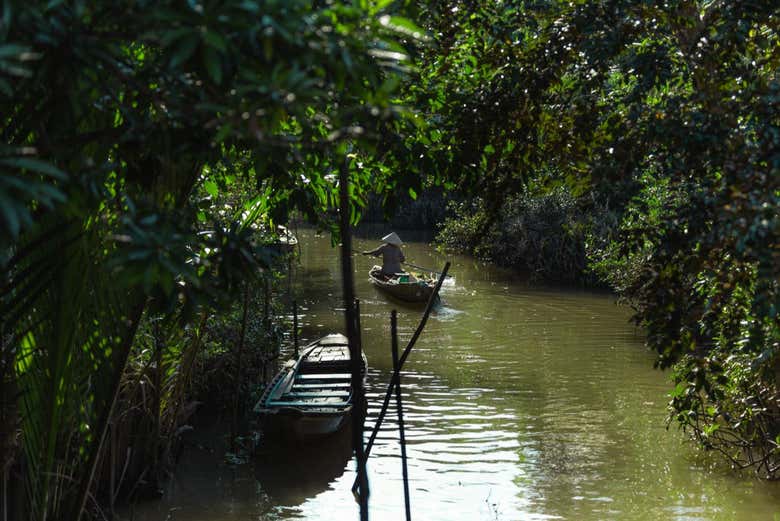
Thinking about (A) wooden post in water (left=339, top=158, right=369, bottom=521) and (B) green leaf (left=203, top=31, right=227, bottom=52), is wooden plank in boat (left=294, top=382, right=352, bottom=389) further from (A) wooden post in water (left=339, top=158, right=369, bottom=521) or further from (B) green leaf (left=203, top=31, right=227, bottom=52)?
(B) green leaf (left=203, top=31, right=227, bottom=52)

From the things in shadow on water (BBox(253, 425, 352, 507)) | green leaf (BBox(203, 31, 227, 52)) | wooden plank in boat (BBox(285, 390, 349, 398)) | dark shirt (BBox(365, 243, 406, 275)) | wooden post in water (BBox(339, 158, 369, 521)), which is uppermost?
green leaf (BBox(203, 31, 227, 52))

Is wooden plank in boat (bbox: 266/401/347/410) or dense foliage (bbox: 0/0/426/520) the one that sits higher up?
dense foliage (bbox: 0/0/426/520)

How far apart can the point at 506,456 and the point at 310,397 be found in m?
2.51

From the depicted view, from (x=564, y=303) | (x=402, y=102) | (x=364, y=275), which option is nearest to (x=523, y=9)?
(x=402, y=102)

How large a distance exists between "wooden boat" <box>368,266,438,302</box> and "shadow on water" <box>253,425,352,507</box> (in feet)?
31.6

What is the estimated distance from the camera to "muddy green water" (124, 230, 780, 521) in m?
8.98

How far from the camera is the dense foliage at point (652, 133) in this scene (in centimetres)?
415

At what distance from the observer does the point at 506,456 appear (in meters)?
10.6

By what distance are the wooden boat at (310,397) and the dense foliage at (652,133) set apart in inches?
189

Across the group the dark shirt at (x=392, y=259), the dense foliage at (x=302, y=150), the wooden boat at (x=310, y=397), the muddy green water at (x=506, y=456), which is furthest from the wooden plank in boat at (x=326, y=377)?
the dark shirt at (x=392, y=259)

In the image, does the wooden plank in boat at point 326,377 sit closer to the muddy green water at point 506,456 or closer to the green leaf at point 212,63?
the muddy green water at point 506,456

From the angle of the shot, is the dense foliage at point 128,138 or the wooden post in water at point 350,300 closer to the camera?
the dense foliage at point 128,138

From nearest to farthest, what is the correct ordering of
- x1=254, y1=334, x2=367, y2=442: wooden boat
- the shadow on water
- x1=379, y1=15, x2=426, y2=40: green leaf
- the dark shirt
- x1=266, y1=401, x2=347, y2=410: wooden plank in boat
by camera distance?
x1=379, y1=15, x2=426, y2=40: green leaf < the shadow on water < x1=254, y1=334, x2=367, y2=442: wooden boat < x1=266, y1=401, x2=347, y2=410: wooden plank in boat < the dark shirt

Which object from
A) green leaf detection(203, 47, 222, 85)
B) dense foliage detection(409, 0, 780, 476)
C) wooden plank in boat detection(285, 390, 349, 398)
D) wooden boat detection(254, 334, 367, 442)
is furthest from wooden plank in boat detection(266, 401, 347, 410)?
green leaf detection(203, 47, 222, 85)
